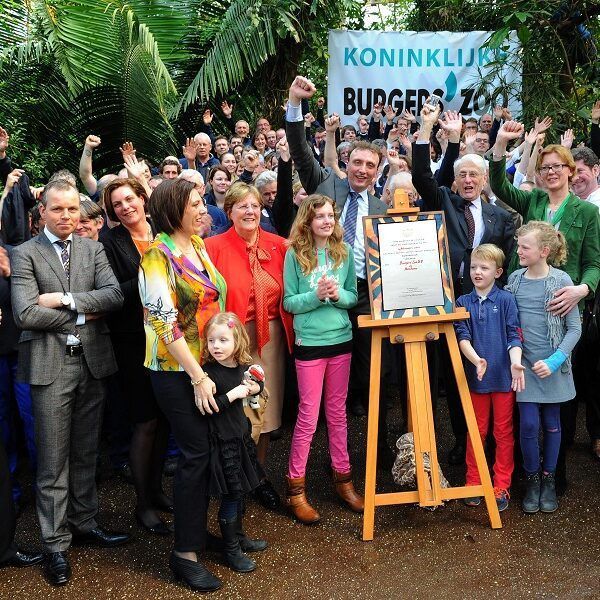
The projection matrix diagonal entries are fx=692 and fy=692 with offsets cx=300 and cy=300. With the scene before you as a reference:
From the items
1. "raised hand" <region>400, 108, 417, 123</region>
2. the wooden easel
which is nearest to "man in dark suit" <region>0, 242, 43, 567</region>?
the wooden easel

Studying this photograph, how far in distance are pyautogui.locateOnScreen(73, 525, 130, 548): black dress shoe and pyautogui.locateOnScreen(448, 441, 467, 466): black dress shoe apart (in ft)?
7.36

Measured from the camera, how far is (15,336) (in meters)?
4.25

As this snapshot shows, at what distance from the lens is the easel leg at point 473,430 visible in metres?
3.93

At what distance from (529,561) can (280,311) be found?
1962mm

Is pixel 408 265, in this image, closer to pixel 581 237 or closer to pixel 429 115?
pixel 429 115

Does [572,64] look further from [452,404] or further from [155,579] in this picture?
Answer: [155,579]

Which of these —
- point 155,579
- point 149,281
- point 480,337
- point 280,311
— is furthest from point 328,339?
point 155,579

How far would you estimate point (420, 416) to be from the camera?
3959 mm

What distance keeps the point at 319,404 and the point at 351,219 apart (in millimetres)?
1267

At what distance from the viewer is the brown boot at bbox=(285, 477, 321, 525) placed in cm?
409

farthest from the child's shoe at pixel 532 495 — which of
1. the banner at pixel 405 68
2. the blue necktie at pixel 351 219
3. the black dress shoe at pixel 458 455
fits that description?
the banner at pixel 405 68

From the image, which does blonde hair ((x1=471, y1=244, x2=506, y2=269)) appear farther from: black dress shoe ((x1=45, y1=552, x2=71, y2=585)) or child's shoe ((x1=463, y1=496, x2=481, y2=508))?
black dress shoe ((x1=45, y1=552, x2=71, y2=585))

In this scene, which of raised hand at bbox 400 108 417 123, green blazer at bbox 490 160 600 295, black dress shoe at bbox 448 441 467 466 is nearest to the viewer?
green blazer at bbox 490 160 600 295

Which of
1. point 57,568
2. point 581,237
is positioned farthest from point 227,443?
point 581,237
